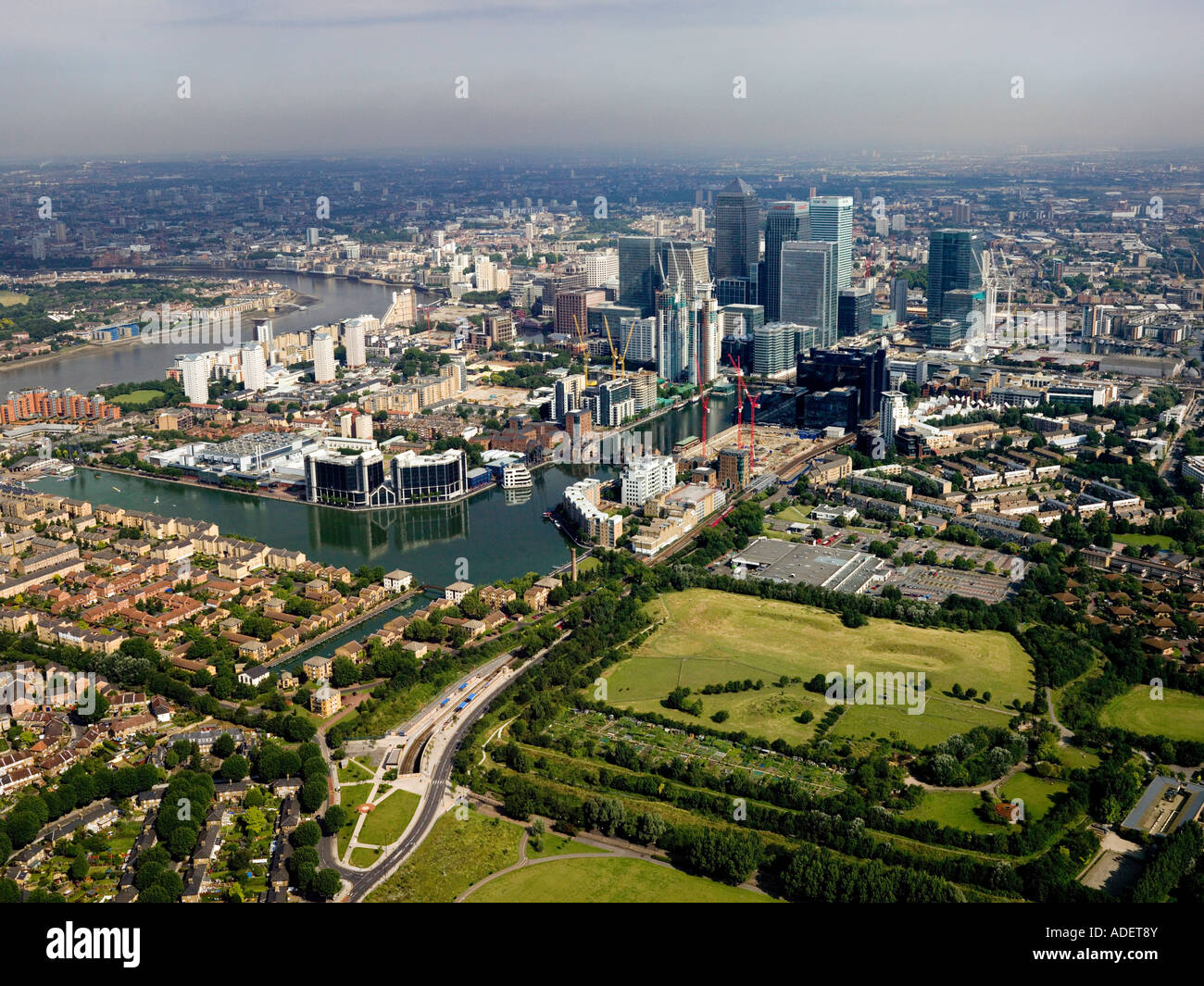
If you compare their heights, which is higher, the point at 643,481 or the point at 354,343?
the point at 354,343

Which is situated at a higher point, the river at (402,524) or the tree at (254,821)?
the river at (402,524)

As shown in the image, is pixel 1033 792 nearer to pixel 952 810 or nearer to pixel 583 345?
pixel 952 810

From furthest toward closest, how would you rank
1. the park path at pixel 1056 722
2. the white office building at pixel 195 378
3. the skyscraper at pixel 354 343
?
the skyscraper at pixel 354 343, the white office building at pixel 195 378, the park path at pixel 1056 722

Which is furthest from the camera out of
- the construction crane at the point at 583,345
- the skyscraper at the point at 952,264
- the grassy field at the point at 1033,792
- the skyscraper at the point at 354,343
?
the skyscraper at the point at 952,264

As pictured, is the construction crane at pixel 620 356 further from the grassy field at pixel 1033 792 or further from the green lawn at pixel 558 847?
the green lawn at pixel 558 847

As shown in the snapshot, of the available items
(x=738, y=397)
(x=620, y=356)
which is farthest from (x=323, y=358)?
(x=738, y=397)

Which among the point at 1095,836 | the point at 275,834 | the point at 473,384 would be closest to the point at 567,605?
the point at 275,834

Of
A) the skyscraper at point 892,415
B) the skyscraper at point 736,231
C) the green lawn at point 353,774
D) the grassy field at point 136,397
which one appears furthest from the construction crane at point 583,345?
the green lawn at point 353,774

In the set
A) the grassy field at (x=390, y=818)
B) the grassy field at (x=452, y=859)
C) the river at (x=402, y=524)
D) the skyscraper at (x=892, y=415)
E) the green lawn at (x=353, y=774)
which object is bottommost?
the grassy field at (x=452, y=859)
